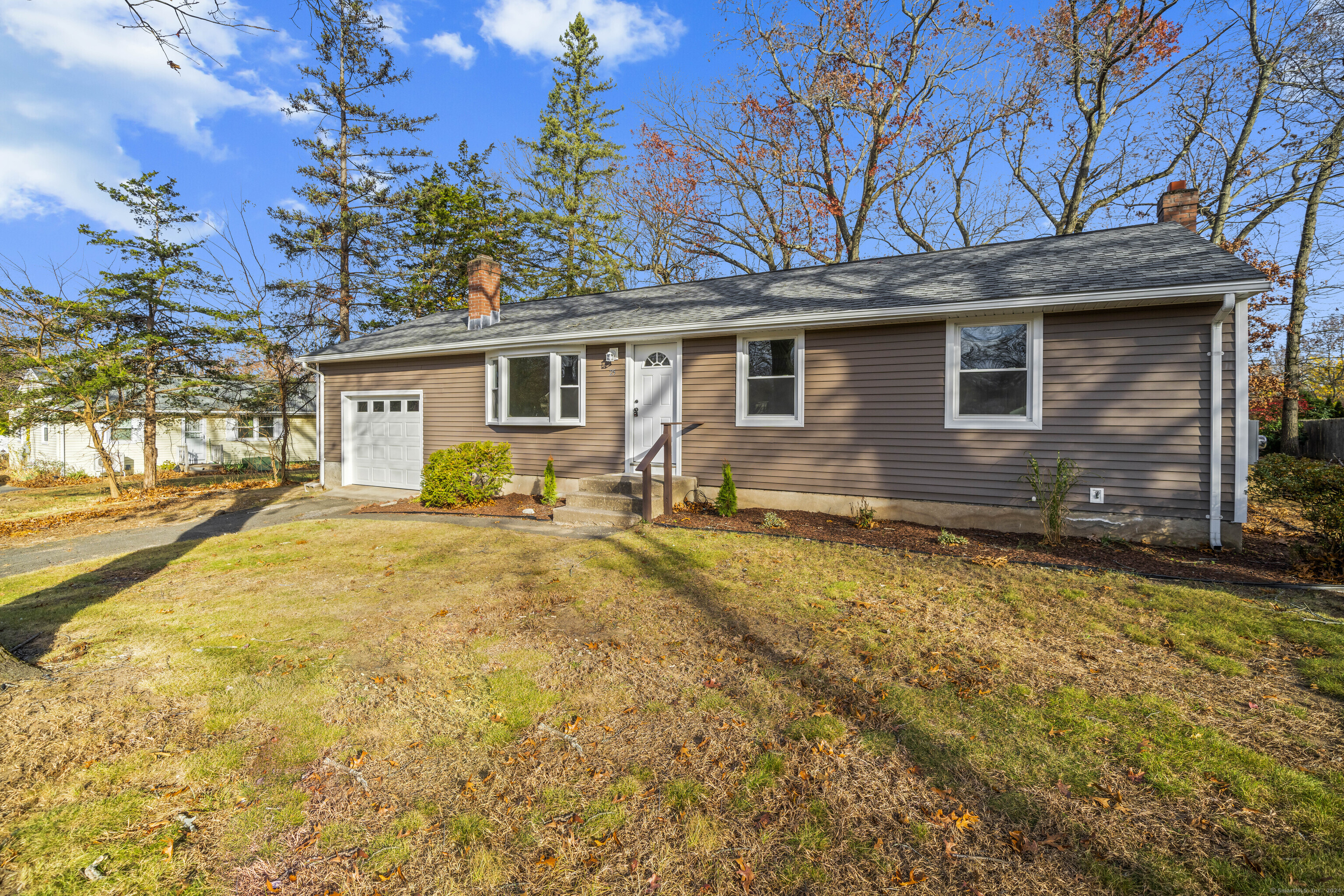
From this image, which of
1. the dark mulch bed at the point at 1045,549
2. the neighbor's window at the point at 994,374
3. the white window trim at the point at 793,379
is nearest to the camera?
the dark mulch bed at the point at 1045,549

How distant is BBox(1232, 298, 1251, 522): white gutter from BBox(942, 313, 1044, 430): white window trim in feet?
5.98

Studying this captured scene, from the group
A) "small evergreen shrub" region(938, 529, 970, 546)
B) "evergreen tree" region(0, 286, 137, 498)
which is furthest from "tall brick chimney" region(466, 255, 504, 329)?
"small evergreen shrub" region(938, 529, 970, 546)

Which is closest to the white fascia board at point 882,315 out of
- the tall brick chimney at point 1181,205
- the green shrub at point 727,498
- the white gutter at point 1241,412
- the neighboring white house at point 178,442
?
the white gutter at point 1241,412

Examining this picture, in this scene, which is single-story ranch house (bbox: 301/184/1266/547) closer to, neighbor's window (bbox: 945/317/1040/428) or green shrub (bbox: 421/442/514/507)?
neighbor's window (bbox: 945/317/1040/428)

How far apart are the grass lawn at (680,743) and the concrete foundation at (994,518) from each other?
6.49ft

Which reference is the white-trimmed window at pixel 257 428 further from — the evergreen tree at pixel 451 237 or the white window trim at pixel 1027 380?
the white window trim at pixel 1027 380

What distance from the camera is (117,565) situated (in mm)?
6281

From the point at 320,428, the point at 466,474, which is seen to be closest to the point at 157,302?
the point at 320,428

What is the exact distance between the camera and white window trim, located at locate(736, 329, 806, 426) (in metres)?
8.48

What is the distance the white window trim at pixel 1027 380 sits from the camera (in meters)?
7.08

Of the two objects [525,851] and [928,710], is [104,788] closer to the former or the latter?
[525,851]

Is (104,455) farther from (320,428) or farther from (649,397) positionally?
(649,397)

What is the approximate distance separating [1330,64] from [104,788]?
2340cm

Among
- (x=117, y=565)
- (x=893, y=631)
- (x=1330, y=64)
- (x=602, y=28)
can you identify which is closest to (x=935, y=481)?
(x=893, y=631)
